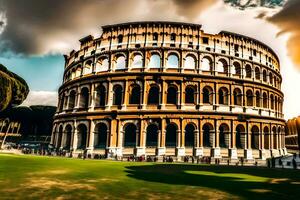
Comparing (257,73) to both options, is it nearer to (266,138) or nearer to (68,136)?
(266,138)

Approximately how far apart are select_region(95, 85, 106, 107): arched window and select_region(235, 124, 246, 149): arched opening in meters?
14.5

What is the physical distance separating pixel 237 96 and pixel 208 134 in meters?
5.22

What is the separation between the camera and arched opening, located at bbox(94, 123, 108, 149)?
84.8 ft

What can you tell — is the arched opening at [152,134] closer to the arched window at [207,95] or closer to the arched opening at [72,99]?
the arched window at [207,95]

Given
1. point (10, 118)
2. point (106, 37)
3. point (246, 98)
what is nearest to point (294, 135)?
point (246, 98)

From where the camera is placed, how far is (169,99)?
1042 inches

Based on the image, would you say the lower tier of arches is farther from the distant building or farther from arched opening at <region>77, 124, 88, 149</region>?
the distant building

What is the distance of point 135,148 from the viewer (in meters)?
23.8

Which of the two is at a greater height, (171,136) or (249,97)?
(249,97)

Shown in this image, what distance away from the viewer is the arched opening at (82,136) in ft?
88.1

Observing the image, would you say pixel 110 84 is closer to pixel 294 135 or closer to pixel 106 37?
pixel 106 37

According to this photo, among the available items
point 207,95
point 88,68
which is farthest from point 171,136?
point 88,68


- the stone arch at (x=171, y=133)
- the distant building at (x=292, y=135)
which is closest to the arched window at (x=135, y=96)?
the stone arch at (x=171, y=133)

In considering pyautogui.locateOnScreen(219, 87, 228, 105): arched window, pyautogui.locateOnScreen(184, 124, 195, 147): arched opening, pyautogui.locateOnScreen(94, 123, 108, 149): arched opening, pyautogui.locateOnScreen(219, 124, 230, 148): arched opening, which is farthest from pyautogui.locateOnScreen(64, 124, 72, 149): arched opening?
pyautogui.locateOnScreen(219, 87, 228, 105): arched window
